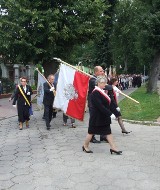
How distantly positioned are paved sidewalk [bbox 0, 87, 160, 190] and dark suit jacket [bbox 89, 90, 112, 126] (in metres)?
0.71

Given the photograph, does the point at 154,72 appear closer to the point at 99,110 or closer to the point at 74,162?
the point at 99,110

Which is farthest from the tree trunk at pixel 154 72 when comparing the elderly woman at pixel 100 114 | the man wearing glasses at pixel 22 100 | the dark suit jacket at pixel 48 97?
the elderly woman at pixel 100 114

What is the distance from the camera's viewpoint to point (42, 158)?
279 inches

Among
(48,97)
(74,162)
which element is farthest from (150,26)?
(74,162)

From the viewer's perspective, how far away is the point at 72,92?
9.38 meters

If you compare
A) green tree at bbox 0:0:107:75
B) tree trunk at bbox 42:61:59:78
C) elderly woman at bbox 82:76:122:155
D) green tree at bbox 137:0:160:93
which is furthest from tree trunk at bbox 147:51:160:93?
elderly woman at bbox 82:76:122:155

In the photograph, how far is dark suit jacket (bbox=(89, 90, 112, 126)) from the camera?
6992 millimetres

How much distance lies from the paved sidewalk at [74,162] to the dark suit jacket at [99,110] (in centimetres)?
71

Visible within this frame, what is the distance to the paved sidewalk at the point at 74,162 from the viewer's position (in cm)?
551

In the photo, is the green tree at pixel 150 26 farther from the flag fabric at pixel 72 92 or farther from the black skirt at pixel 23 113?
the flag fabric at pixel 72 92

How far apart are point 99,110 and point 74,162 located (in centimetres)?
114

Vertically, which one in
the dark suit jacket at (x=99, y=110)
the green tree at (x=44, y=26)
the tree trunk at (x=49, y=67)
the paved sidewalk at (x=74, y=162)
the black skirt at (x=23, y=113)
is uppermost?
the green tree at (x=44, y=26)

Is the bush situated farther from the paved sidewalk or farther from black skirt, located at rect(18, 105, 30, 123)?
the paved sidewalk

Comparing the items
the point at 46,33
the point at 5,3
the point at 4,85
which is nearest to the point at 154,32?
the point at 46,33
